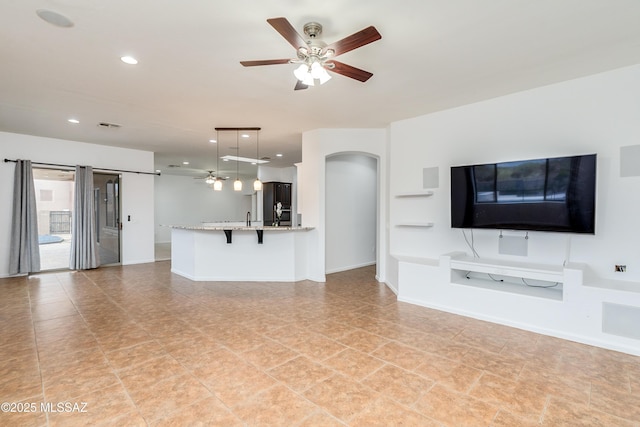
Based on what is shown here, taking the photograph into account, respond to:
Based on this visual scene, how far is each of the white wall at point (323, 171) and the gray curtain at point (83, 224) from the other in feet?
15.4

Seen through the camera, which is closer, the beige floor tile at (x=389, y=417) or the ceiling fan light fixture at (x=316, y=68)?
the beige floor tile at (x=389, y=417)

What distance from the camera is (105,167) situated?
696 cm

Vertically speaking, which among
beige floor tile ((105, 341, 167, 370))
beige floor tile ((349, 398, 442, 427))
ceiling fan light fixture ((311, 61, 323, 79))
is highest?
ceiling fan light fixture ((311, 61, 323, 79))

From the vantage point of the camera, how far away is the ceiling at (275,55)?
2250 millimetres

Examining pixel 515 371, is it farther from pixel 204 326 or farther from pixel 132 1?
pixel 132 1

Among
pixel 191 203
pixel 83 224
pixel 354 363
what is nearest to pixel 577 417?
pixel 354 363

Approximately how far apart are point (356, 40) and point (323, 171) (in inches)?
138

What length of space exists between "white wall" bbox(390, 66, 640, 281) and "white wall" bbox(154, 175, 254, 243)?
31.9 ft

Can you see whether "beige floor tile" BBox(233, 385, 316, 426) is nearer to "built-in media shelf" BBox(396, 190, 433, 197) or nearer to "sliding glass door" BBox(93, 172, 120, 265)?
"built-in media shelf" BBox(396, 190, 433, 197)

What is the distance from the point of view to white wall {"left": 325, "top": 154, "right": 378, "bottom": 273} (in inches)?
250

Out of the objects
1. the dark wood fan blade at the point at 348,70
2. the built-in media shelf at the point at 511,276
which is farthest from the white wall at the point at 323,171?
the dark wood fan blade at the point at 348,70

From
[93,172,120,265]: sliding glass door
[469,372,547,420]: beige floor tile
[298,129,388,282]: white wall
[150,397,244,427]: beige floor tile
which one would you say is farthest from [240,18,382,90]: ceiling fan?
[93,172,120,265]: sliding glass door

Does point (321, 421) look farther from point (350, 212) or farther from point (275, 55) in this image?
point (350, 212)

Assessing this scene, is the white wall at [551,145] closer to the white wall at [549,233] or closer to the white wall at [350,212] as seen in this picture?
the white wall at [549,233]
